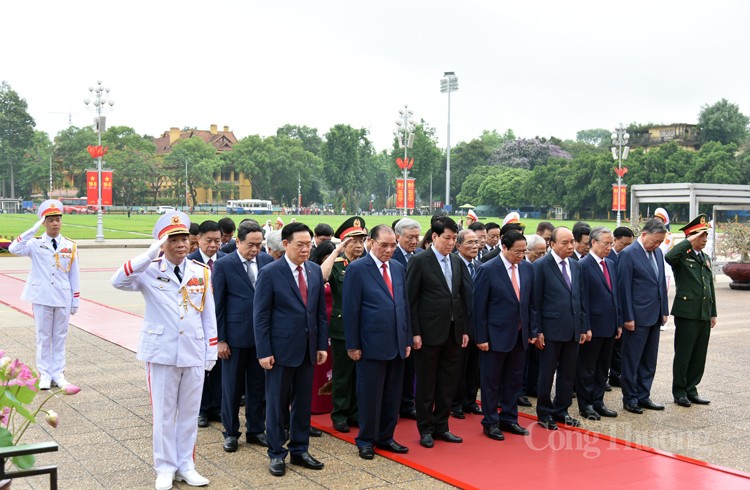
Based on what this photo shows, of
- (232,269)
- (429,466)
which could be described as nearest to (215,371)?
(232,269)

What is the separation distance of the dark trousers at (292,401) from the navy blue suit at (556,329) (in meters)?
2.14

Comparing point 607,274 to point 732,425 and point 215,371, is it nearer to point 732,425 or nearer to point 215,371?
point 732,425

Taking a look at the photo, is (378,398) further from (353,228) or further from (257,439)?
(353,228)

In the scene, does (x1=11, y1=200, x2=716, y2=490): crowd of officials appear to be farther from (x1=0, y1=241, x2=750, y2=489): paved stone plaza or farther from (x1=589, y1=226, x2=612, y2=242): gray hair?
(x1=0, y1=241, x2=750, y2=489): paved stone plaza

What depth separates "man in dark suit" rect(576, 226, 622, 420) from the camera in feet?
22.2

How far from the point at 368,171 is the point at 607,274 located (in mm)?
104753

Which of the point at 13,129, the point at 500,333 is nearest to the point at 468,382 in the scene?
the point at 500,333

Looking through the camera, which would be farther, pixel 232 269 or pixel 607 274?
pixel 607 274

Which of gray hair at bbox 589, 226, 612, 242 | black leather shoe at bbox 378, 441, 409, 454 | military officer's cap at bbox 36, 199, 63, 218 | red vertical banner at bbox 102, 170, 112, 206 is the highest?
red vertical banner at bbox 102, 170, 112, 206

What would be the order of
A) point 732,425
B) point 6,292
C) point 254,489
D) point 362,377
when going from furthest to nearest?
point 6,292
point 732,425
point 362,377
point 254,489

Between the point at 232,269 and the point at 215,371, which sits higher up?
the point at 232,269

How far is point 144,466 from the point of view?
524cm

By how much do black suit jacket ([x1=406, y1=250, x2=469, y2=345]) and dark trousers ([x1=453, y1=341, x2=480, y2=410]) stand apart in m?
1.15

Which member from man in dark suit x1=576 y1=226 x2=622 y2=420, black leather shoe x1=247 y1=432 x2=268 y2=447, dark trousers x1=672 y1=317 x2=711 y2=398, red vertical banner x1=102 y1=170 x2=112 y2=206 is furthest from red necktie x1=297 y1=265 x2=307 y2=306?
red vertical banner x1=102 y1=170 x2=112 y2=206
